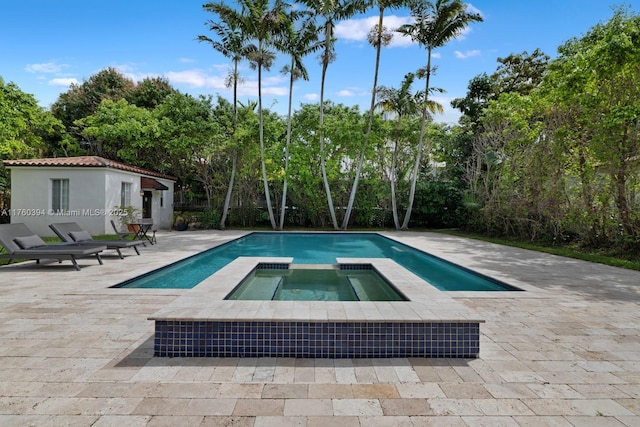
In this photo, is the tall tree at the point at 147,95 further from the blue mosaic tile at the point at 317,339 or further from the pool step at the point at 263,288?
the blue mosaic tile at the point at 317,339

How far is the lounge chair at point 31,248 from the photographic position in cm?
696

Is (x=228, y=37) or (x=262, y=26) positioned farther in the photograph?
(x=228, y=37)

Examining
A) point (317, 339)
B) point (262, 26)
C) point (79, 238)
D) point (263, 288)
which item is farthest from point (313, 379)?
point (262, 26)

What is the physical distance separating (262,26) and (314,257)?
11072 mm

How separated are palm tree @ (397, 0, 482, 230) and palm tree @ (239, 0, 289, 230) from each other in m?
5.68

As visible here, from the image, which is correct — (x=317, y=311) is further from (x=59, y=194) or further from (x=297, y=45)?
(x=297, y=45)

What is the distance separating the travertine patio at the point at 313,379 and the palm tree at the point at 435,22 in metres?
14.8

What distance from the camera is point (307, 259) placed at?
32.2ft

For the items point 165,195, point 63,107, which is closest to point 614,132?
point 165,195

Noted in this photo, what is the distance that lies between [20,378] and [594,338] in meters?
5.45

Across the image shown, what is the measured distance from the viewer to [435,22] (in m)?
16.0

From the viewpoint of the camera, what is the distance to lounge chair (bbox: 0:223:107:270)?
6.96m

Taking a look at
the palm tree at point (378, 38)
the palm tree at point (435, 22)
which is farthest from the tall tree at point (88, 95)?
the palm tree at point (435, 22)

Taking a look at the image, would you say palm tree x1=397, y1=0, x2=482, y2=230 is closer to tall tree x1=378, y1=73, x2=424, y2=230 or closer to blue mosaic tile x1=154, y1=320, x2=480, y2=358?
tall tree x1=378, y1=73, x2=424, y2=230
